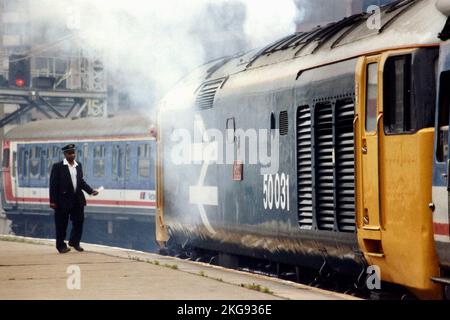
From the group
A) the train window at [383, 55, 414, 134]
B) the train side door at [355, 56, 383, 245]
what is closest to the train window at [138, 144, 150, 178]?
the train side door at [355, 56, 383, 245]

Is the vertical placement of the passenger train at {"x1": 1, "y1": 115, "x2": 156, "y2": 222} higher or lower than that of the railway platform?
higher

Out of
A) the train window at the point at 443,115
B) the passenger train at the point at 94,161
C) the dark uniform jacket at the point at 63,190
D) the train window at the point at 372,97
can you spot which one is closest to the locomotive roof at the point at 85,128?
the passenger train at the point at 94,161

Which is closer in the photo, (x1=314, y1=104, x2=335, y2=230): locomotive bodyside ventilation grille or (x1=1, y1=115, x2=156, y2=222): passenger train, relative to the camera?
(x1=314, y1=104, x2=335, y2=230): locomotive bodyside ventilation grille

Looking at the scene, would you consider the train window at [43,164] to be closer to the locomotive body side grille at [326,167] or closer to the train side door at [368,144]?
the locomotive body side grille at [326,167]

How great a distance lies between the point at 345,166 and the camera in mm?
13172

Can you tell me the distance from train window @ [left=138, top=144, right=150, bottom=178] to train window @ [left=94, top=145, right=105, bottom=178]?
232cm

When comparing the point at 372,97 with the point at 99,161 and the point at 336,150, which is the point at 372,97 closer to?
the point at 336,150

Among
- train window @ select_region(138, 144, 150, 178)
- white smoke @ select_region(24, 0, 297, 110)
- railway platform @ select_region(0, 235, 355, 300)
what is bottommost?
railway platform @ select_region(0, 235, 355, 300)

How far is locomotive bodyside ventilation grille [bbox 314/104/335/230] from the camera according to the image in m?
13.6

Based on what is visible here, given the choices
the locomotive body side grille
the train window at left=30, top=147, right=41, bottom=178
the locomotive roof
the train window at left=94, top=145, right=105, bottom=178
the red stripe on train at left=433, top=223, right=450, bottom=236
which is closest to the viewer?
the red stripe on train at left=433, top=223, right=450, bottom=236

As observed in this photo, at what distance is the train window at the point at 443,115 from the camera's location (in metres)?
11.0

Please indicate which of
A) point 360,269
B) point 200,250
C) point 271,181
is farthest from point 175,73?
point 360,269

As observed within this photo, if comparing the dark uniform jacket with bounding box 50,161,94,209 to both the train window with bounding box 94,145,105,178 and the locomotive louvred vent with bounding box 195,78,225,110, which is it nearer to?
the locomotive louvred vent with bounding box 195,78,225,110

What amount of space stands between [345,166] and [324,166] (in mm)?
604
